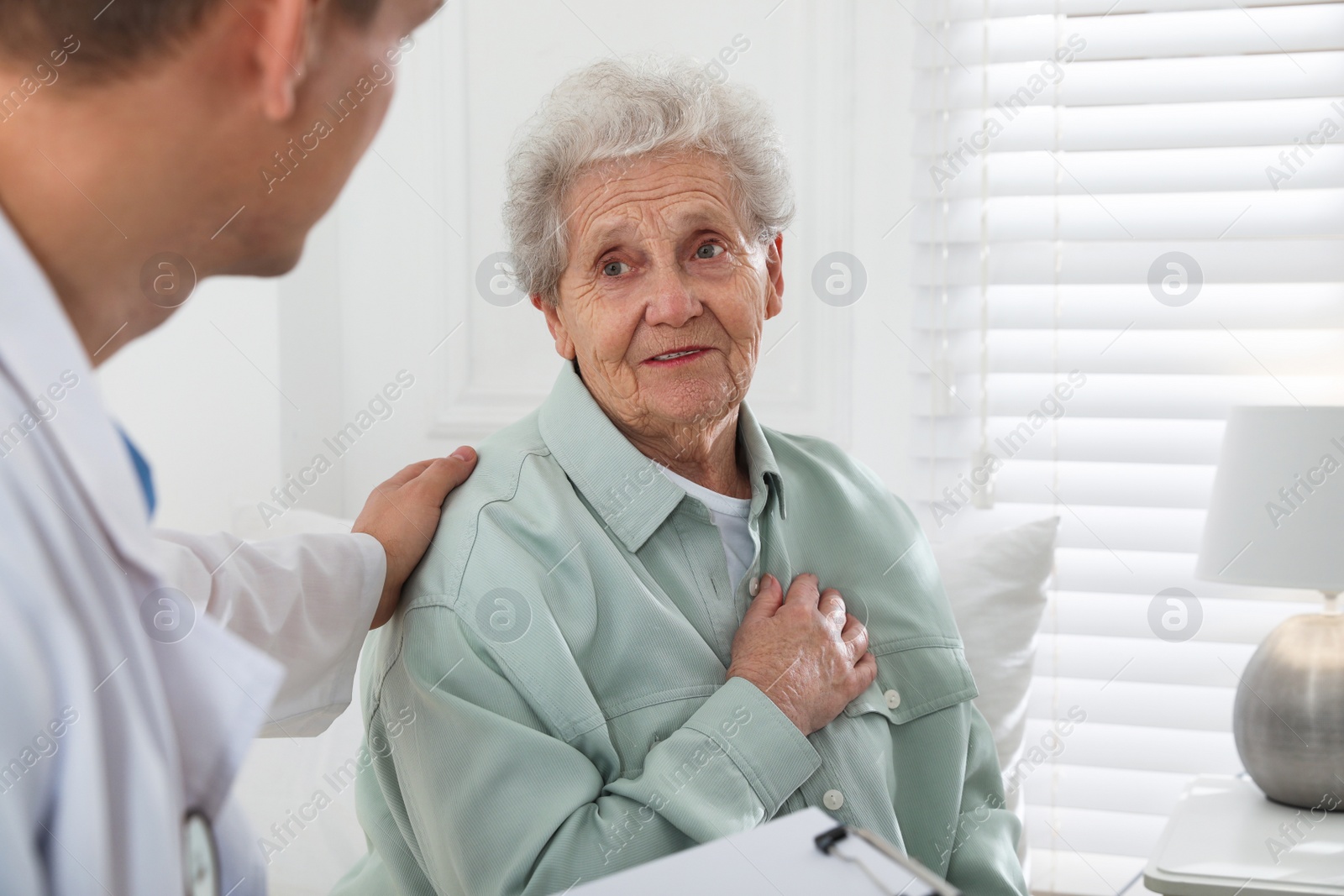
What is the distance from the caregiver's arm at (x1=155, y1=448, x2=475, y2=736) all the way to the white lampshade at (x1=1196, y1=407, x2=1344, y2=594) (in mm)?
1344

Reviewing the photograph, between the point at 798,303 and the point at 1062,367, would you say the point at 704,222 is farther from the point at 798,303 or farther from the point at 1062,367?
the point at 1062,367

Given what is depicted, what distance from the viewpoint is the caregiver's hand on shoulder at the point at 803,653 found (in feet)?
3.83

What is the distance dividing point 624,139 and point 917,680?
0.82 m

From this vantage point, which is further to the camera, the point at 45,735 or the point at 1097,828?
the point at 1097,828

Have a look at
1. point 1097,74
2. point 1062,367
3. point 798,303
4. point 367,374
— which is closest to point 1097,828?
point 1062,367

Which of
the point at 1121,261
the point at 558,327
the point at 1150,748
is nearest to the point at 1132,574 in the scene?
the point at 1150,748

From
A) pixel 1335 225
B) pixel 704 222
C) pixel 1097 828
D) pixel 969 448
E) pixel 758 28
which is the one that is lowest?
pixel 1097 828

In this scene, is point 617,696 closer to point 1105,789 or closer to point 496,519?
point 496,519

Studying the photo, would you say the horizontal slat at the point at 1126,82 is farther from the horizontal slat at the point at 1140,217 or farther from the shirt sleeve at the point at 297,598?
the shirt sleeve at the point at 297,598

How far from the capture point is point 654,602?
3.90ft

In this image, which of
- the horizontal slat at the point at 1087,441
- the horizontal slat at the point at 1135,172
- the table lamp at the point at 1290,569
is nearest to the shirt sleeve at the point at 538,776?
the table lamp at the point at 1290,569

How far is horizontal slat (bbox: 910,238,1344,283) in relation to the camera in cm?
197

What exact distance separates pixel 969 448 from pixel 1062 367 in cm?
25

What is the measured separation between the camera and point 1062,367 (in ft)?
6.83
